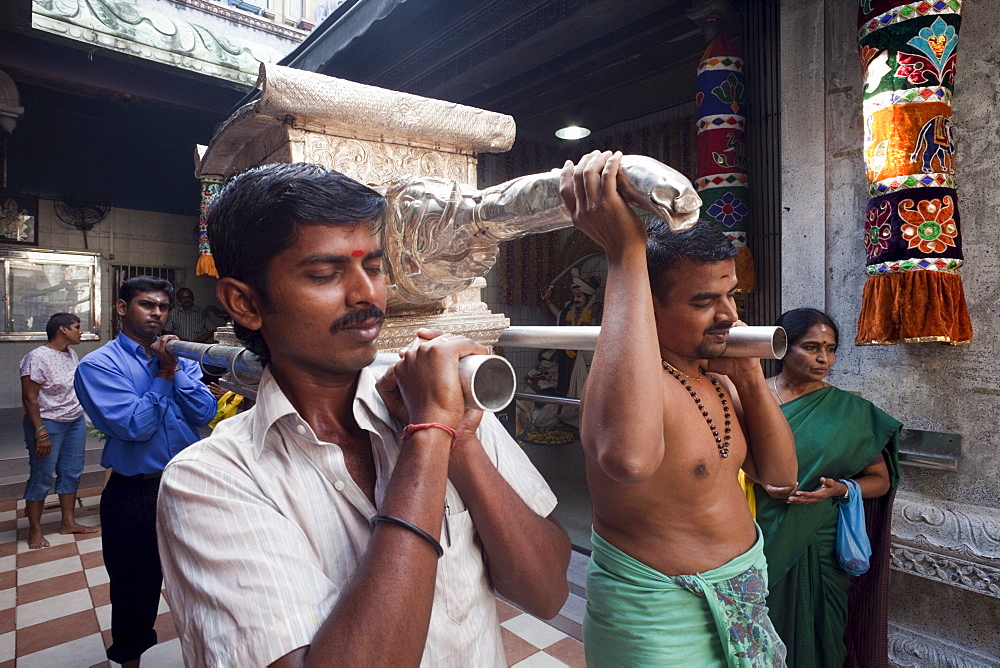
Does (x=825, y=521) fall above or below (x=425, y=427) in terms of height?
below

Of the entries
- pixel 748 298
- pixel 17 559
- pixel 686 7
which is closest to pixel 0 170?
pixel 17 559

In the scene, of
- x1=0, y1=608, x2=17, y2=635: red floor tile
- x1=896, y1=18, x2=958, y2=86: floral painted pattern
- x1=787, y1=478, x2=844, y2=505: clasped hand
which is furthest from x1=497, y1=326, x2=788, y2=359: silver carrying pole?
x1=0, y1=608, x2=17, y2=635: red floor tile

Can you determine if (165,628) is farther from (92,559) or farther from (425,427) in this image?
(425,427)

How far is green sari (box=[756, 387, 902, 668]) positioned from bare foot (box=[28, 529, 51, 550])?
5.05 m

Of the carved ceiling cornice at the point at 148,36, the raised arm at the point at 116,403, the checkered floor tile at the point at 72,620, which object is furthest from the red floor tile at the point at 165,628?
the carved ceiling cornice at the point at 148,36

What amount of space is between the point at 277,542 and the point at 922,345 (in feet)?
9.37

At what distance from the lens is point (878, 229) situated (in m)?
2.39

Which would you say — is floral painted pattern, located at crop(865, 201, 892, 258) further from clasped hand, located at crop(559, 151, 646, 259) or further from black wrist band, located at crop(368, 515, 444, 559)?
black wrist band, located at crop(368, 515, 444, 559)

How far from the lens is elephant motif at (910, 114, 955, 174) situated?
2270 millimetres

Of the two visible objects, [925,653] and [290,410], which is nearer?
[290,410]

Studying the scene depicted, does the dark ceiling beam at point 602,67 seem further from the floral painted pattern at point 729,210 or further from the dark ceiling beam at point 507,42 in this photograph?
the floral painted pattern at point 729,210

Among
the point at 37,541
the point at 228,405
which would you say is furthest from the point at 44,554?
the point at 228,405

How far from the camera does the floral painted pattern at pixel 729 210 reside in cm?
325

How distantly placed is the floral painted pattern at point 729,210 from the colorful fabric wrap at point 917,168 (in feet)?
2.97
